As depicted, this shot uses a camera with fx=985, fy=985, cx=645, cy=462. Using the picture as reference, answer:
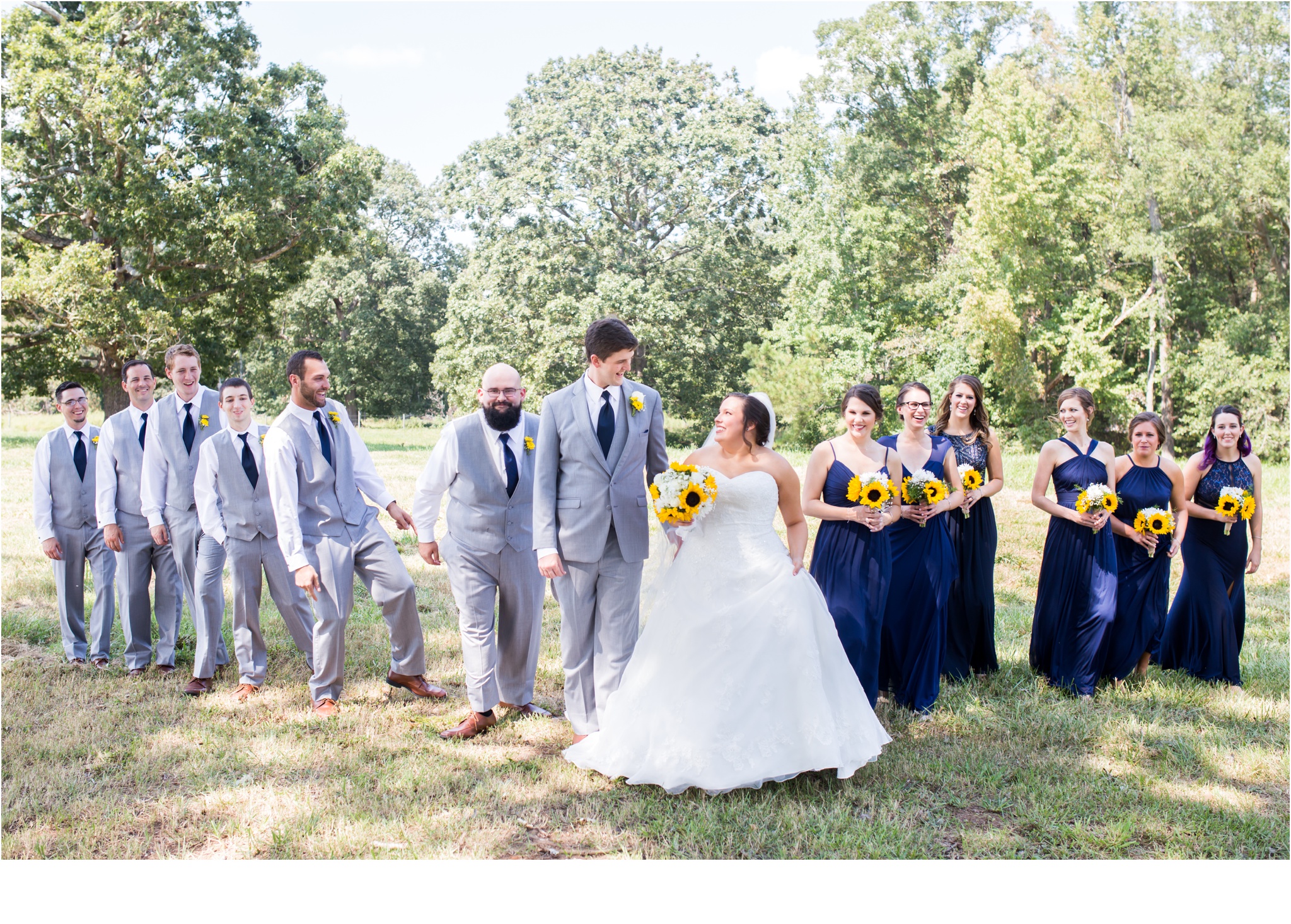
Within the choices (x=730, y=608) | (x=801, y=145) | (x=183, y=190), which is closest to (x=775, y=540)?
(x=730, y=608)

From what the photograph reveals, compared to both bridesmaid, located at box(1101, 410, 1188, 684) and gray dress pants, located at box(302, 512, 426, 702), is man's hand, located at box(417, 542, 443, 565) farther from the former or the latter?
bridesmaid, located at box(1101, 410, 1188, 684)

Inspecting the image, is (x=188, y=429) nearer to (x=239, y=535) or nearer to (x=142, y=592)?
(x=239, y=535)

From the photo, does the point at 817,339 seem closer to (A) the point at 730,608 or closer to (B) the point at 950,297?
(B) the point at 950,297

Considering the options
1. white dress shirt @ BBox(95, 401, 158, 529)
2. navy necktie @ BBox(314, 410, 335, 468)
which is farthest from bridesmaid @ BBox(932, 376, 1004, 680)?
white dress shirt @ BBox(95, 401, 158, 529)

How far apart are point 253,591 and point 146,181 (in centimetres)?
2299

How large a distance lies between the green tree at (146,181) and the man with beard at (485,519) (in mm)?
22820

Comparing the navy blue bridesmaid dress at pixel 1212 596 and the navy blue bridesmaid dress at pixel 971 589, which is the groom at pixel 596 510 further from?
the navy blue bridesmaid dress at pixel 1212 596

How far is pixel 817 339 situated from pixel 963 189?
705 centimetres

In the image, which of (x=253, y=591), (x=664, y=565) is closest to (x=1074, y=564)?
(x=664, y=565)

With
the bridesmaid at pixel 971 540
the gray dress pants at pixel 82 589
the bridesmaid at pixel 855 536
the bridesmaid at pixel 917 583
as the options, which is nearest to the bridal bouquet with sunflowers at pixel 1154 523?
the bridesmaid at pixel 971 540

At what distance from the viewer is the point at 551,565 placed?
549 cm

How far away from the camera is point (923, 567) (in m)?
6.63

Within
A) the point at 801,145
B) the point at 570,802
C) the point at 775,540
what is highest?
the point at 801,145

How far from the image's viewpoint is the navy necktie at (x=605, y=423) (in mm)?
5664
